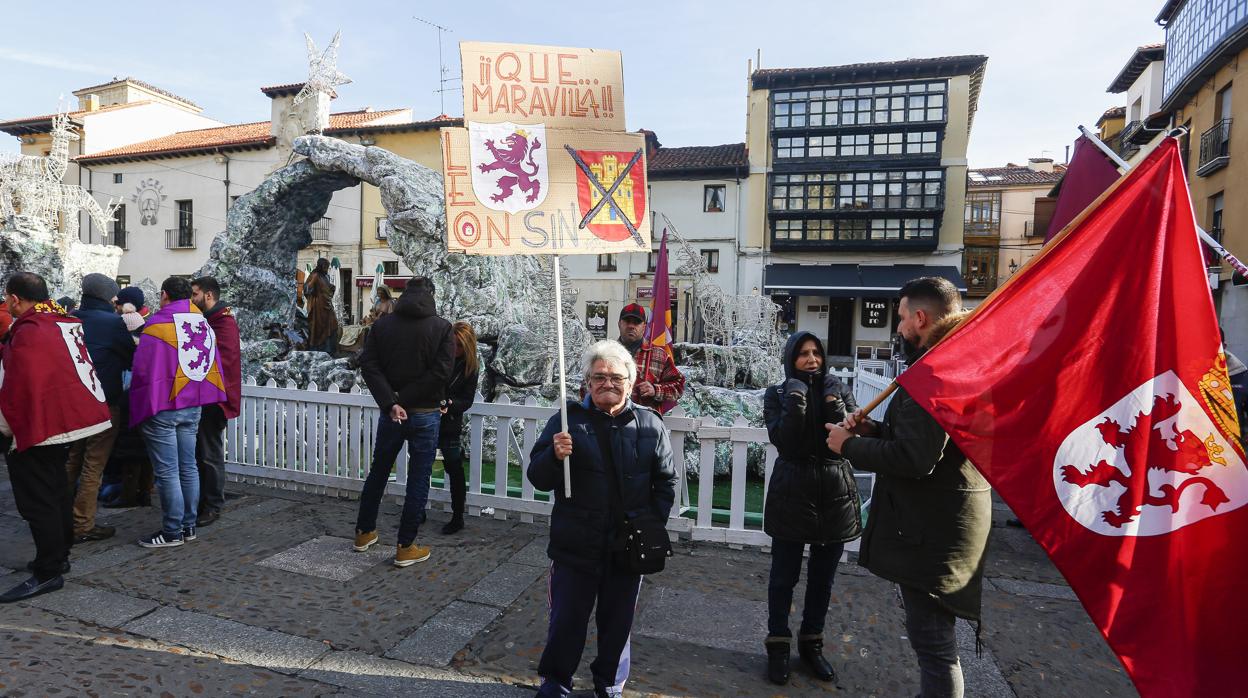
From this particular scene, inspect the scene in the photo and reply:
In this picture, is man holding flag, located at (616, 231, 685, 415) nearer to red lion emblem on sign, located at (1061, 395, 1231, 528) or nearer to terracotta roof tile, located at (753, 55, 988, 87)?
red lion emblem on sign, located at (1061, 395, 1231, 528)

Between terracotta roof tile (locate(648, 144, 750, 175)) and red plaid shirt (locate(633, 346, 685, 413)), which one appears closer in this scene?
red plaid shirt (locate(633, 346, 685, 413))

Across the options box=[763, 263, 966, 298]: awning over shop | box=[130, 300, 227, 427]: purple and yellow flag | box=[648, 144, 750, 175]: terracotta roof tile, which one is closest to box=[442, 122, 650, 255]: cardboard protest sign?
box=[130, 300, 227, 427]: purple and yellow flag

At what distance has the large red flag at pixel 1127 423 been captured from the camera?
82.5 inches

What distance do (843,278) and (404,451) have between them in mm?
25707

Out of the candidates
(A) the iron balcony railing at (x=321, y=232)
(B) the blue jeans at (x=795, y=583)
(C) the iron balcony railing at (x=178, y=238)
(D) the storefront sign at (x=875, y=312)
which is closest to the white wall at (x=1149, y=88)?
(D) the storefront sign at (x=875, y=312)

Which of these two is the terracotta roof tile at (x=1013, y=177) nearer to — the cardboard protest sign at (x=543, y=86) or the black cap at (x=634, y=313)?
the black cap at (x=634, y=313)

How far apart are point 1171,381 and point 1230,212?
19961mm

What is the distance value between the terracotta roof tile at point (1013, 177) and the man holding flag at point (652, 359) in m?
32.8

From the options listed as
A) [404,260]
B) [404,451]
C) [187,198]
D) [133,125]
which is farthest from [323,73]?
[133,125]

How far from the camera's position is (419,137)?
1123 inches

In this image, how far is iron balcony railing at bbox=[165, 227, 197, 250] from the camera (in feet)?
A: 101

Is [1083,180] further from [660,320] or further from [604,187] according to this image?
[660,320]

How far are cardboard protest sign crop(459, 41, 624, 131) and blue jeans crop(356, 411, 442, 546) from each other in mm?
1978

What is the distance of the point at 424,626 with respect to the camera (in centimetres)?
351
